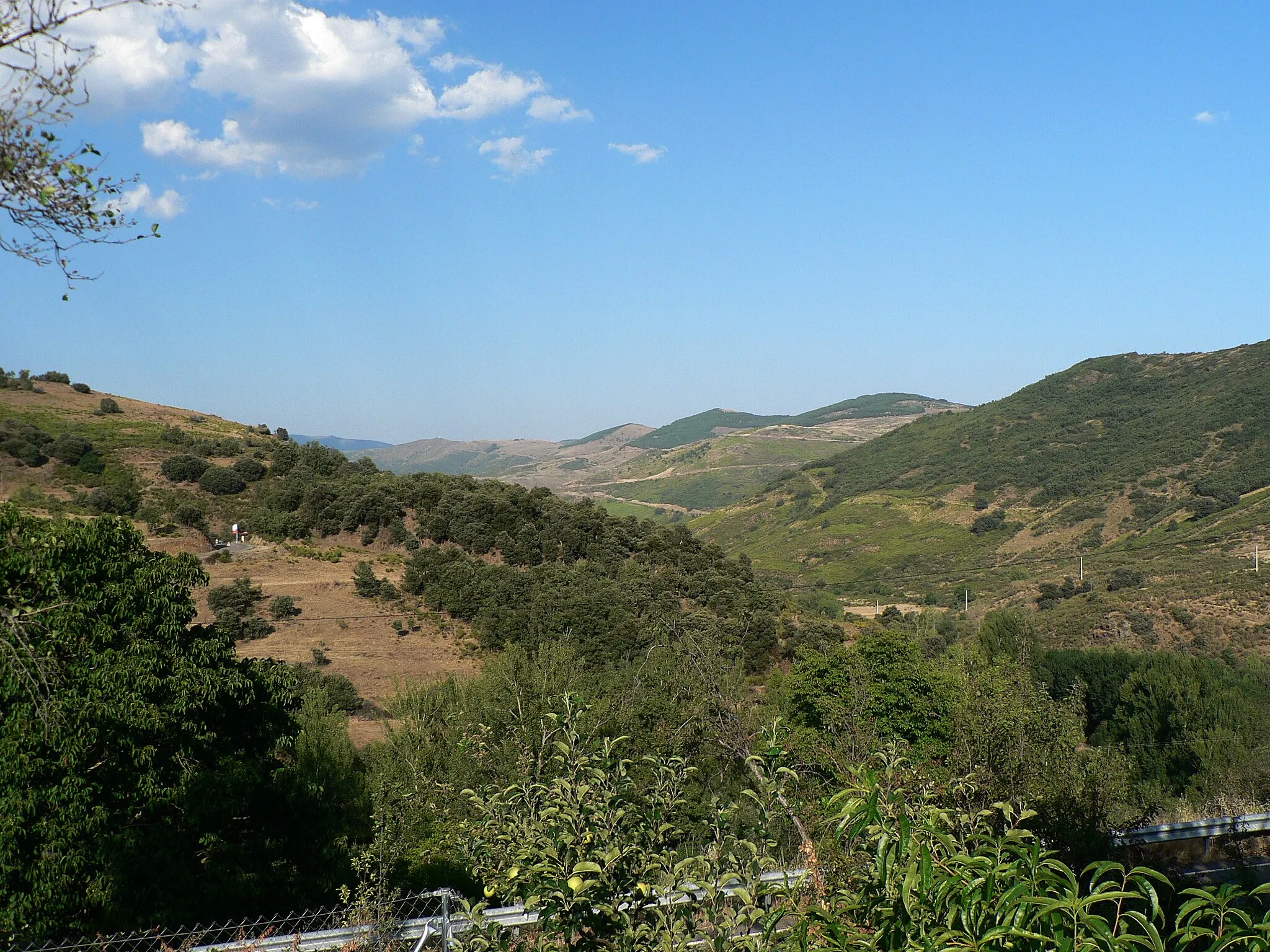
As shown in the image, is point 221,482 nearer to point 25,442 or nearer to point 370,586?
point 25,442

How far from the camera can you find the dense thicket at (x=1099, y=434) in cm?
9150

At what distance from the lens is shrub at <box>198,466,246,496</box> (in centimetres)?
4397

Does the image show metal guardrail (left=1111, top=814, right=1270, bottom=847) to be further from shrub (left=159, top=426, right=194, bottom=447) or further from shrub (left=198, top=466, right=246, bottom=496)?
shrub (left=159, top=426, right=194, bottom=447)

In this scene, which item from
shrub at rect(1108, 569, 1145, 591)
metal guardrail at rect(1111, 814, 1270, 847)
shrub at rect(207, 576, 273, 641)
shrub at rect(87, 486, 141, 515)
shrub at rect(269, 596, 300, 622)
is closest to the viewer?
metal guardrail at rect(1111, 814, 1270, 847)

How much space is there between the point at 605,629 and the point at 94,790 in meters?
21.8

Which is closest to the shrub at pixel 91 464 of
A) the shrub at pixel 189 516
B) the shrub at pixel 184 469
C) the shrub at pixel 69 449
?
the shrub at pixel 69 449

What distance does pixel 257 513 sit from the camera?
1656 inches

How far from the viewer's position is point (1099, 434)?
116m

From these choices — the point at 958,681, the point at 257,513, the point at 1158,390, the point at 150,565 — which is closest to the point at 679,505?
the point at 1158,390

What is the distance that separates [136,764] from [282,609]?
23479 millimetres

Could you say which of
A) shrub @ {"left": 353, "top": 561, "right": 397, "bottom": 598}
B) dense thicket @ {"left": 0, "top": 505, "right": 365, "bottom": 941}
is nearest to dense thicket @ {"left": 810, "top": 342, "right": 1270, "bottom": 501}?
shrub @ {"left": 353, "top": 561, "right": 397, "bottom": 598}

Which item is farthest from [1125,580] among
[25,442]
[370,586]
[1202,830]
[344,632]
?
[25,442]

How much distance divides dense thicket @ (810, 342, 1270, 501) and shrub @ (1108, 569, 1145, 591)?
108ft

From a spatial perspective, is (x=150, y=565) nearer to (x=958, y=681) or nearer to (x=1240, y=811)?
(x=1240, y=811)
